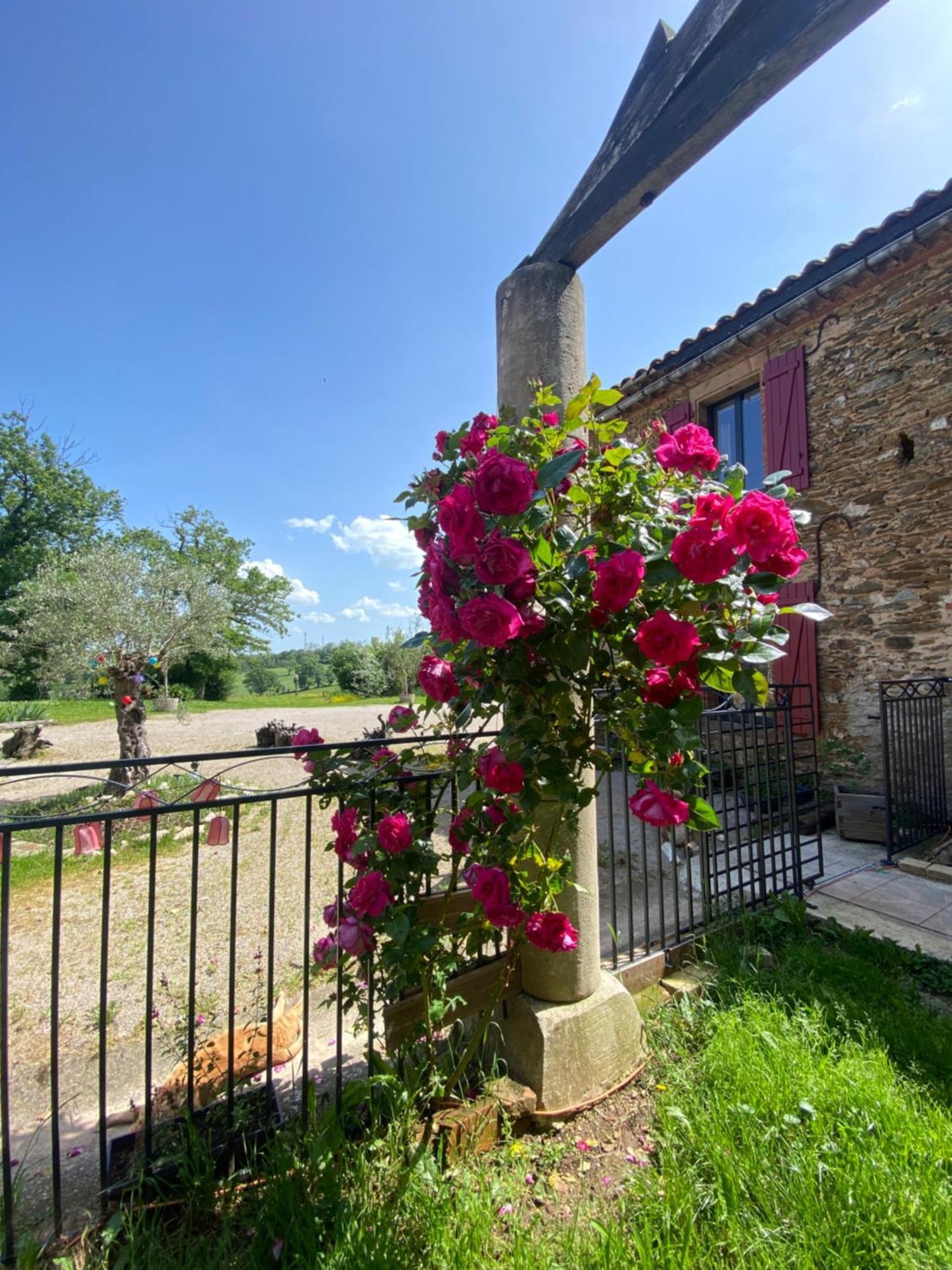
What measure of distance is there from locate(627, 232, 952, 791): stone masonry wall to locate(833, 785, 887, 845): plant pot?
0.70m

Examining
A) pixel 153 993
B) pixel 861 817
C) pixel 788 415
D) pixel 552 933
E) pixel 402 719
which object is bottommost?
pixel 153 993

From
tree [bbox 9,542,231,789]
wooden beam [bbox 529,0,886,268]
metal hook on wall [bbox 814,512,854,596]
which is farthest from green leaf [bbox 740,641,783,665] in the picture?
tree [bbox 9,542,231,789]

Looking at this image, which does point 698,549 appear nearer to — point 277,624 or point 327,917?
point 327,917

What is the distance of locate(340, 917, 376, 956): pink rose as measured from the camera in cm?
158

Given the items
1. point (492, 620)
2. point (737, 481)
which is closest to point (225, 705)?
point (492, 620)

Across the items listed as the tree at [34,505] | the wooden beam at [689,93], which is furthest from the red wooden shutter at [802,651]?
the tree at [34,505]

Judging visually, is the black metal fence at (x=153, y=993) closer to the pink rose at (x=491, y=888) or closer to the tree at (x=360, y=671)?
the pink rose at (x=491, y=888)

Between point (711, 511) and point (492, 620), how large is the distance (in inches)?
21.5

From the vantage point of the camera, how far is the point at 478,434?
1.50m

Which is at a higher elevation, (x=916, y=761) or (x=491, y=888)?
(x=491, y=888)

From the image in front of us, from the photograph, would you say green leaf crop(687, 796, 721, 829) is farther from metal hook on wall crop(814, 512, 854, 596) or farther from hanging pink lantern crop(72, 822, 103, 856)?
metal hook on wall crop(814, 512, 854, 596)

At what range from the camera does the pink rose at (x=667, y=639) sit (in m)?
1.15

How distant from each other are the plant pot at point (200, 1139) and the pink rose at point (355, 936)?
2.32ft

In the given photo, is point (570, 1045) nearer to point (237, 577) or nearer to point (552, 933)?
point (552, 933)
